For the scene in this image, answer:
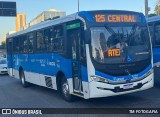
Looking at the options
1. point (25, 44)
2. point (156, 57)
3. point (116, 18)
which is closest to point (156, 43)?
point (156, 57)

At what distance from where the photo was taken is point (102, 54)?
29.8 ft

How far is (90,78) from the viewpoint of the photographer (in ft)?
29.6

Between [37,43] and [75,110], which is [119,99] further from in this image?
[37,43]

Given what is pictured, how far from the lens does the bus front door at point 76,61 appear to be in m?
9.81

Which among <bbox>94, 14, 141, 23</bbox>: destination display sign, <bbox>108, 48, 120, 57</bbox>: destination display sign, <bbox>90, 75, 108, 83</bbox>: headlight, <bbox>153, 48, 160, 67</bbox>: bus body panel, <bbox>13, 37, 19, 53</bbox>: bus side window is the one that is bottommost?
<bbox>90, 75, 108, 83</bbox>: headlight

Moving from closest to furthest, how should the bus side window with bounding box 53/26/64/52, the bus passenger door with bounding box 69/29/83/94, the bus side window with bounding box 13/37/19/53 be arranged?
the bus passenger door with bounding box 69/29/83/94
the bus side window with bounding box 53/26/64/52
the bus side window with bounding box 13/37/19/53

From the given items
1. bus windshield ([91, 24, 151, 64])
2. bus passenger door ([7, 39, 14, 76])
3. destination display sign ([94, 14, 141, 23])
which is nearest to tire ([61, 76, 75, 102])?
bus windshield ([91, 24, 151, 64])

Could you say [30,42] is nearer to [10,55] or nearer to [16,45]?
[16,45]

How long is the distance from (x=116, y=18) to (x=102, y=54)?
133 cm

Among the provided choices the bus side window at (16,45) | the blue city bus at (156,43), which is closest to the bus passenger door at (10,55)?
the bus side window at (16,45)

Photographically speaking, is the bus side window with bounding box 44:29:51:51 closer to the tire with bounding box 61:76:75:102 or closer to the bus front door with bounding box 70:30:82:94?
the tire with bounding box 61:76:75:102

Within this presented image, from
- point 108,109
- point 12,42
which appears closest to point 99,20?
point 108,109

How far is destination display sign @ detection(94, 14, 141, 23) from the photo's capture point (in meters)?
9.40

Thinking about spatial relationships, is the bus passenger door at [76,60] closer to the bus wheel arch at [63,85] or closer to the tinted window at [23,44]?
the bus wheel arch at [63,85]
